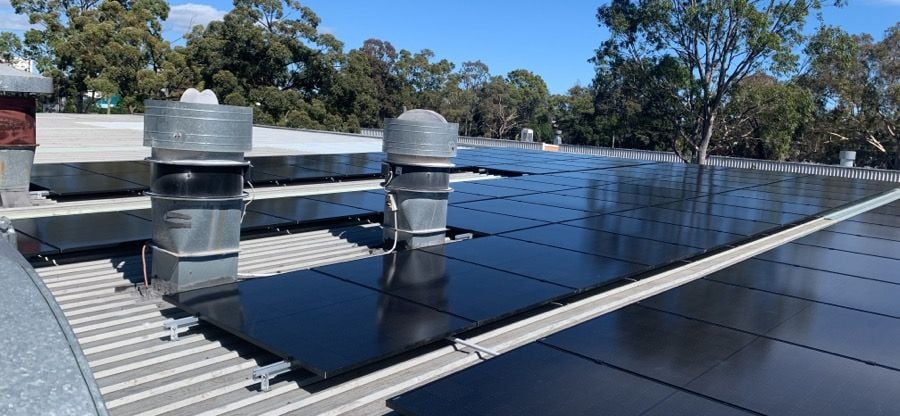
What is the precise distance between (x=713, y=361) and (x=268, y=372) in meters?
3.03

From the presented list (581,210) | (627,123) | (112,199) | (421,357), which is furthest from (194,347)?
(627,123)

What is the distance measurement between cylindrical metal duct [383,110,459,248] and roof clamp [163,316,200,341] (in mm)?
3219

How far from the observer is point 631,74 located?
1788 inches

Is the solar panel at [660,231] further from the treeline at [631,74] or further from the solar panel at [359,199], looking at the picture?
the treeline at [631,74]

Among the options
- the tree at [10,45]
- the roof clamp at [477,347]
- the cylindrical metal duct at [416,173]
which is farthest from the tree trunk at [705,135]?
the tree at [10,45]

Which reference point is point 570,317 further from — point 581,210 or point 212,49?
point 212,49

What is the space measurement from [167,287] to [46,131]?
69.1 ft

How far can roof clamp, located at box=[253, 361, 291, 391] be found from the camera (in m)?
4.58

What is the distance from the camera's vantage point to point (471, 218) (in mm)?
10508

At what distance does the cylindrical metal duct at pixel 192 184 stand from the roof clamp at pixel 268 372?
217 centimetres

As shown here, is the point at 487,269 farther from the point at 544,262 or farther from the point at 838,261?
the point at 838,261

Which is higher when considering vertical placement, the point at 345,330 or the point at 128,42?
the point at 128,42

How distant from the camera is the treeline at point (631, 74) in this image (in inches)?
1592

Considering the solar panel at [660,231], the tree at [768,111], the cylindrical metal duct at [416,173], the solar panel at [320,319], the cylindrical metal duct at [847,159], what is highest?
the tree at [768,111]
